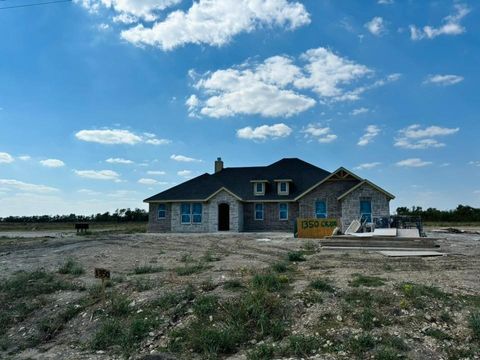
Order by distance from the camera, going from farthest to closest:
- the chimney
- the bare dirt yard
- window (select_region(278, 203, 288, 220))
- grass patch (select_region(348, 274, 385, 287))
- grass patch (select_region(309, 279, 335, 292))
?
the chimney
window (select_region(278, 203, 288, 220))
grass patch (select_region(348, 274, 385, 287))
grass patch (select_region(309, 279, 335, 292))
the bare dirt yard

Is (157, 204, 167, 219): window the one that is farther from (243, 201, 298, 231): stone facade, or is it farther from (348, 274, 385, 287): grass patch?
(348, 274, 385, 287): grass patch

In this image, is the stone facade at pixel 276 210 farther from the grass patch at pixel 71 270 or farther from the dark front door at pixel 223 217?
the grass patch at pixel 71 270

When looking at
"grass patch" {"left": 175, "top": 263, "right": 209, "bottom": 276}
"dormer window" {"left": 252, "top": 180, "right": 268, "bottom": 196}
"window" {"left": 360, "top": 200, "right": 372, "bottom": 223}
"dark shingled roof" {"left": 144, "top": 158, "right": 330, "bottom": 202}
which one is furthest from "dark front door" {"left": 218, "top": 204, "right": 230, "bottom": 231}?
"grass patch" {"left": 175, "top": 263, "right": 209, "bottom": 276}

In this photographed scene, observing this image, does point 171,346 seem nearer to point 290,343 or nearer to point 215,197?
point 290,343

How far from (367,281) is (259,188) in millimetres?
23283

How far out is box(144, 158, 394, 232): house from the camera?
1108 inches

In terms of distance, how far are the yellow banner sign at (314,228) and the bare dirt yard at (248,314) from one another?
1319 centimetres

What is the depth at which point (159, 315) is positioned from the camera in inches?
291

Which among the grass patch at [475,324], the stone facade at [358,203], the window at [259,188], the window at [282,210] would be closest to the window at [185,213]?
the window at [259,188]

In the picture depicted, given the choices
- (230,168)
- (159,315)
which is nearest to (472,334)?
(159,315)

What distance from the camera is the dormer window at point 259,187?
31.5 m

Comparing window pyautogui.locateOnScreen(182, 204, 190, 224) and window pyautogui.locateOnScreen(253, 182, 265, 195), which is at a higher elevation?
window pyautogui.locateOnScreen(253, 182, 265, 195)

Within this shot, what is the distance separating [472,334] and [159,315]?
5223mm

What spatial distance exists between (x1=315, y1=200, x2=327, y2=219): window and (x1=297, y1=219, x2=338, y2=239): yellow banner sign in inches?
153
